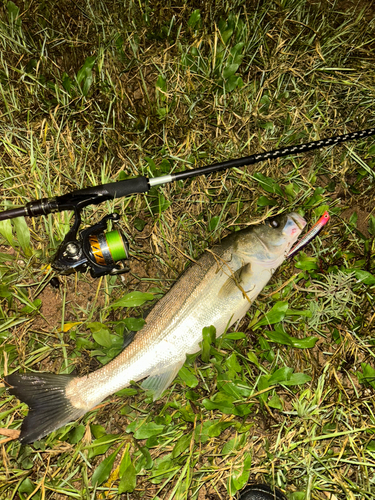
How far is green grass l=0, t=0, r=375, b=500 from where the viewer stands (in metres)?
2.79

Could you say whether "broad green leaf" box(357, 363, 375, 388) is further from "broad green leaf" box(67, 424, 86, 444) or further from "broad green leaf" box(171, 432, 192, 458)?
"broad green leaf" box(67, 424, 86, 444)

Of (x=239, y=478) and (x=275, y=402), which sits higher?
(x=275, y=402)

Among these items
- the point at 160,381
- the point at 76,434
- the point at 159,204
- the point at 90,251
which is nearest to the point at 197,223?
the point at 159,204

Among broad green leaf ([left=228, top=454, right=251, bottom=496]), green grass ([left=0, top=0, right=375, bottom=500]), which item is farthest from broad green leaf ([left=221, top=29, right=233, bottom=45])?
broad green leaf ([left=228, top=454, right=251, bottom=496])

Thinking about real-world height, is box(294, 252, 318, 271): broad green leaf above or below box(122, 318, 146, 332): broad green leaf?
above

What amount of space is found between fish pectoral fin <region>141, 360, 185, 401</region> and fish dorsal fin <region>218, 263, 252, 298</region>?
66cm

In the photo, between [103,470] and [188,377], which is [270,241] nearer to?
[188,377]

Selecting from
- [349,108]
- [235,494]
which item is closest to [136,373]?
[235,494]

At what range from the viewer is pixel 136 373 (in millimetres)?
2803

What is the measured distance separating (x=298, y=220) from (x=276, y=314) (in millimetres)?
812

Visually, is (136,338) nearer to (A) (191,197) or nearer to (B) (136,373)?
(B) (136,373)

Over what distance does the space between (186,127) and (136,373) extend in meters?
2.19

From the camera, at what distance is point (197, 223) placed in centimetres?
322

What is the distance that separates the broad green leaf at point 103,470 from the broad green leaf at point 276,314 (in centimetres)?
155
